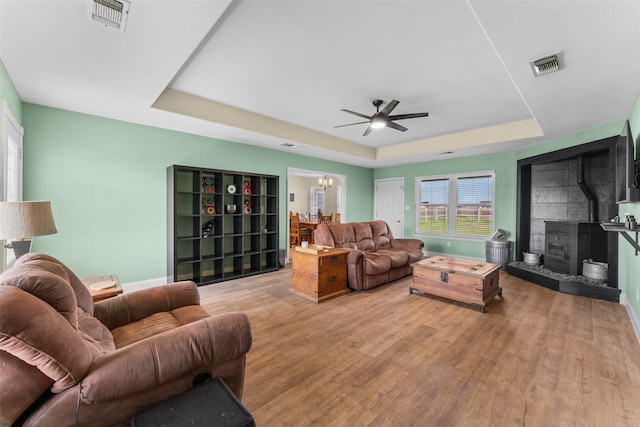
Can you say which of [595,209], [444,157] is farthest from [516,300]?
[444,157]

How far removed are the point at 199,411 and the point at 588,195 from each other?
6085 mm

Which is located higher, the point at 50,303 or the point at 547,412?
the point at 50,303

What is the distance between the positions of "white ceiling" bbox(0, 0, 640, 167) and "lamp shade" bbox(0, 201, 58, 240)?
4.18ft

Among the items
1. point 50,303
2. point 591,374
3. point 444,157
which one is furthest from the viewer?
point 444,157

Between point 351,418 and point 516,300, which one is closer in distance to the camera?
point 351,418

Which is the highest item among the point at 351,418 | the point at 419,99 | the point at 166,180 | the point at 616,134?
the point at 419,99

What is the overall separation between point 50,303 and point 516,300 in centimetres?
472

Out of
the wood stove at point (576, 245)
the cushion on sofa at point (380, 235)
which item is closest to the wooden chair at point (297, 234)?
the cushion on sofa at point (380, 235)

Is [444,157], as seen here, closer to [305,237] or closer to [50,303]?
[305,237]

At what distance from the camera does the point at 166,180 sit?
4.43m

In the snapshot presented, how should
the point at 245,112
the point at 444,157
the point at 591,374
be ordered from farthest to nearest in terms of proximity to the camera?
1. the point at 444,157
2. the point at 245,112
3. the point at 591,374

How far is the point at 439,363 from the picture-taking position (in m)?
2.30

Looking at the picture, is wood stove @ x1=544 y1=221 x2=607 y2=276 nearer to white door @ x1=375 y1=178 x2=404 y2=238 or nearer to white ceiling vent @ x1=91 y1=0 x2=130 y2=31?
white door @ x1=375 y1=178 x2=404 y2=238

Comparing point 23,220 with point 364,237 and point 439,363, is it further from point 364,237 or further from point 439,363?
point 364,237
